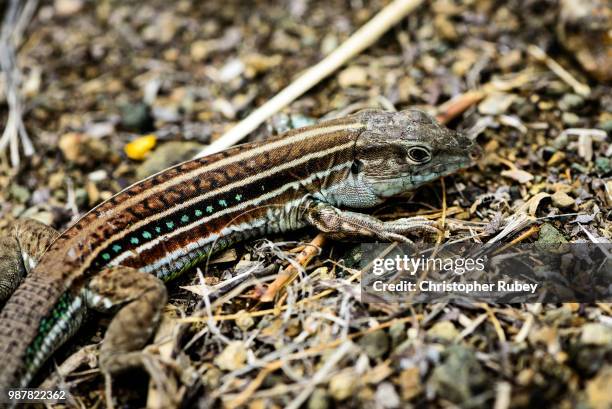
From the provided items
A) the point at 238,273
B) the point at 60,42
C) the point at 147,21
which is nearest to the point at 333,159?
the point at 238,273

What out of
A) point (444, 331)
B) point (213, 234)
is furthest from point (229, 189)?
point (444, 331)

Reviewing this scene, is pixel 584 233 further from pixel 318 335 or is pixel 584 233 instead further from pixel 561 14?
pixel 561 14

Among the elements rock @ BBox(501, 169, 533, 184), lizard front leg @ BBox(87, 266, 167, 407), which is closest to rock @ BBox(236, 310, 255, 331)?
lizard front leg @ BBox(87, 266, 167, 407)

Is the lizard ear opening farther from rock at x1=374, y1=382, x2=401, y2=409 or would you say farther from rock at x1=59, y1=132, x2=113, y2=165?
rock at x1=59, y1=132, x2=113, y2=165

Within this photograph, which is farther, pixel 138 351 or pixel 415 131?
pixel 415 131

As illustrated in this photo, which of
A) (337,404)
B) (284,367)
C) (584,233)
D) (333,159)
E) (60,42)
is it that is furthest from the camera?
(60,42)

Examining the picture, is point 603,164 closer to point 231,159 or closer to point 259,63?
point 231,159
